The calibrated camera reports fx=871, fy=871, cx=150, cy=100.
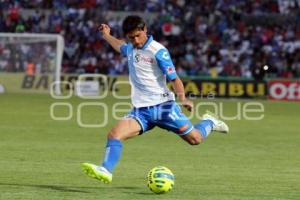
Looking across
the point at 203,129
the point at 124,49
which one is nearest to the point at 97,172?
the point at 124,49

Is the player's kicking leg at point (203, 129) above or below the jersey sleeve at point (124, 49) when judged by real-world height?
below

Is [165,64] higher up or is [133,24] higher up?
[133,24]

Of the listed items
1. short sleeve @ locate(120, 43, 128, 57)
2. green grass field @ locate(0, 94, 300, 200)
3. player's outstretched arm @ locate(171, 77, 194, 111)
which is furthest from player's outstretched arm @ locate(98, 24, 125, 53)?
green grass field @ locate(0, 94, 300, 200)

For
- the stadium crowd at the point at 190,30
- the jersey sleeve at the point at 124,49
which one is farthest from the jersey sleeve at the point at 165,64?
the stadium crowd at the point at 190,30

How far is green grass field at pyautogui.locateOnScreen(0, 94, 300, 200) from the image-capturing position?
31.5ft

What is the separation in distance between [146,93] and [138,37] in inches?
26.1

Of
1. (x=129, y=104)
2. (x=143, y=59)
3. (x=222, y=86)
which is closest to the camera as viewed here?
(x=143, y=59)

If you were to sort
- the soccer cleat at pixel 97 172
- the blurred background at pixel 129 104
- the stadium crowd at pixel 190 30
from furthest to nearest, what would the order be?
the stadium crowd at pixel 190 30, the blurred background at pixel 129 104, the soccer cleat at pixel 97 172

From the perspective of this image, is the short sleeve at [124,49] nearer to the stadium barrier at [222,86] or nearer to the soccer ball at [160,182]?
the soccer ball at [160,182]

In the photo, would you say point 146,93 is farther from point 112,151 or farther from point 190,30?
point 190,30

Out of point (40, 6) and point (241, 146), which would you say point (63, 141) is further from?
point (40, 6)

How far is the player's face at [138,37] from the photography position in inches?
372

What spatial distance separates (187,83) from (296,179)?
69.8 ft

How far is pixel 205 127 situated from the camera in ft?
34.9
